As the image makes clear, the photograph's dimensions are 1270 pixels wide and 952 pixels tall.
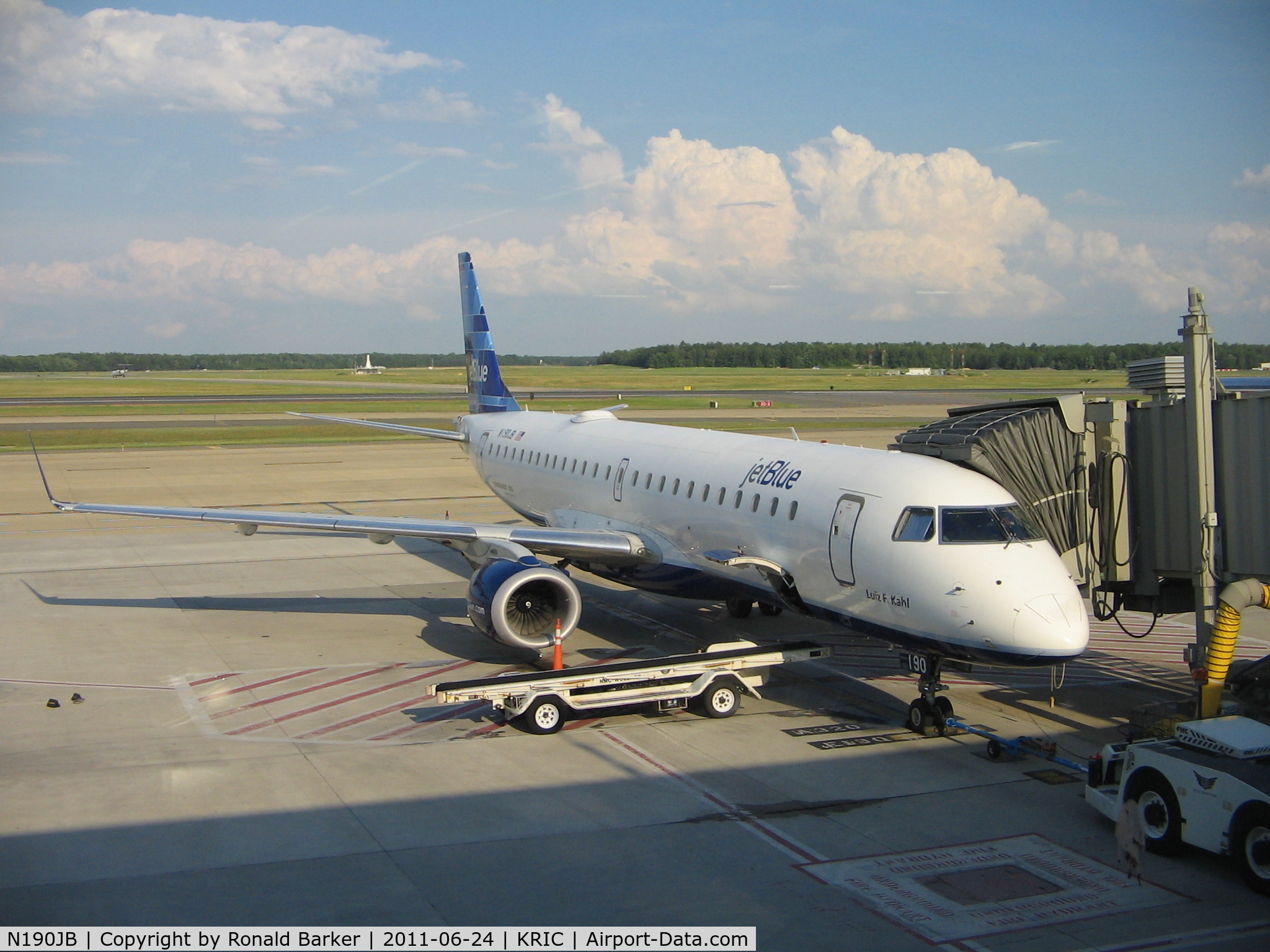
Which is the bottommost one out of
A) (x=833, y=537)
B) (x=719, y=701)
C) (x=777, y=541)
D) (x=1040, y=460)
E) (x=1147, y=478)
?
(x=719, y=701)

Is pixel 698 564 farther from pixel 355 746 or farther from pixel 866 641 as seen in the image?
pixel 355 746

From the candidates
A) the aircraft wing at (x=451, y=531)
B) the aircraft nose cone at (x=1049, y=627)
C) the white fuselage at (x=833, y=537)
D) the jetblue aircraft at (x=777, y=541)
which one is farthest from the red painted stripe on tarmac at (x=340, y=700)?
the aircraft nose cone at (x=1049, y=627)

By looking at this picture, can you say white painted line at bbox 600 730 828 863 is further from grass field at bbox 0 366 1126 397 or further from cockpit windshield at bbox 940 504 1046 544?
grass field at bbox 0 366 1126 397

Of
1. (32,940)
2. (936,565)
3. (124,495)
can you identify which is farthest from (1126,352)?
(32,940)

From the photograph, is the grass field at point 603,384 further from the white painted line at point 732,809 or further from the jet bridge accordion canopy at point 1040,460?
the white painted line at point 732,809

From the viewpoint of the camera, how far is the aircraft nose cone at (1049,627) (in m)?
14.1

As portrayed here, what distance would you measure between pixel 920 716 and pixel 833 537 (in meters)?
2.91

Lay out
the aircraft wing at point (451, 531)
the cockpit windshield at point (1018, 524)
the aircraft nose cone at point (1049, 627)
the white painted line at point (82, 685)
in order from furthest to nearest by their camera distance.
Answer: the aircraft wing at point (451, 531)
the white painted line at point (82, 685)
the cockpit windshield at point (1018, 524)
the aircraft nose cone at point (1049, 627)

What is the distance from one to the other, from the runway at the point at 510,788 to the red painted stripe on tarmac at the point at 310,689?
0.23 feet

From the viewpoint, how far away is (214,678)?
1930 cm

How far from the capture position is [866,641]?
70.2ft

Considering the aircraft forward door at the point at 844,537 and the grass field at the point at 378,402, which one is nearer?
the aircraft forward door at the point at 844,537

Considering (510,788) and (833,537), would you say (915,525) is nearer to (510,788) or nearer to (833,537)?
(833,537)

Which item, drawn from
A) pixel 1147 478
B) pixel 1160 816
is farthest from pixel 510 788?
pixel 1147 478
